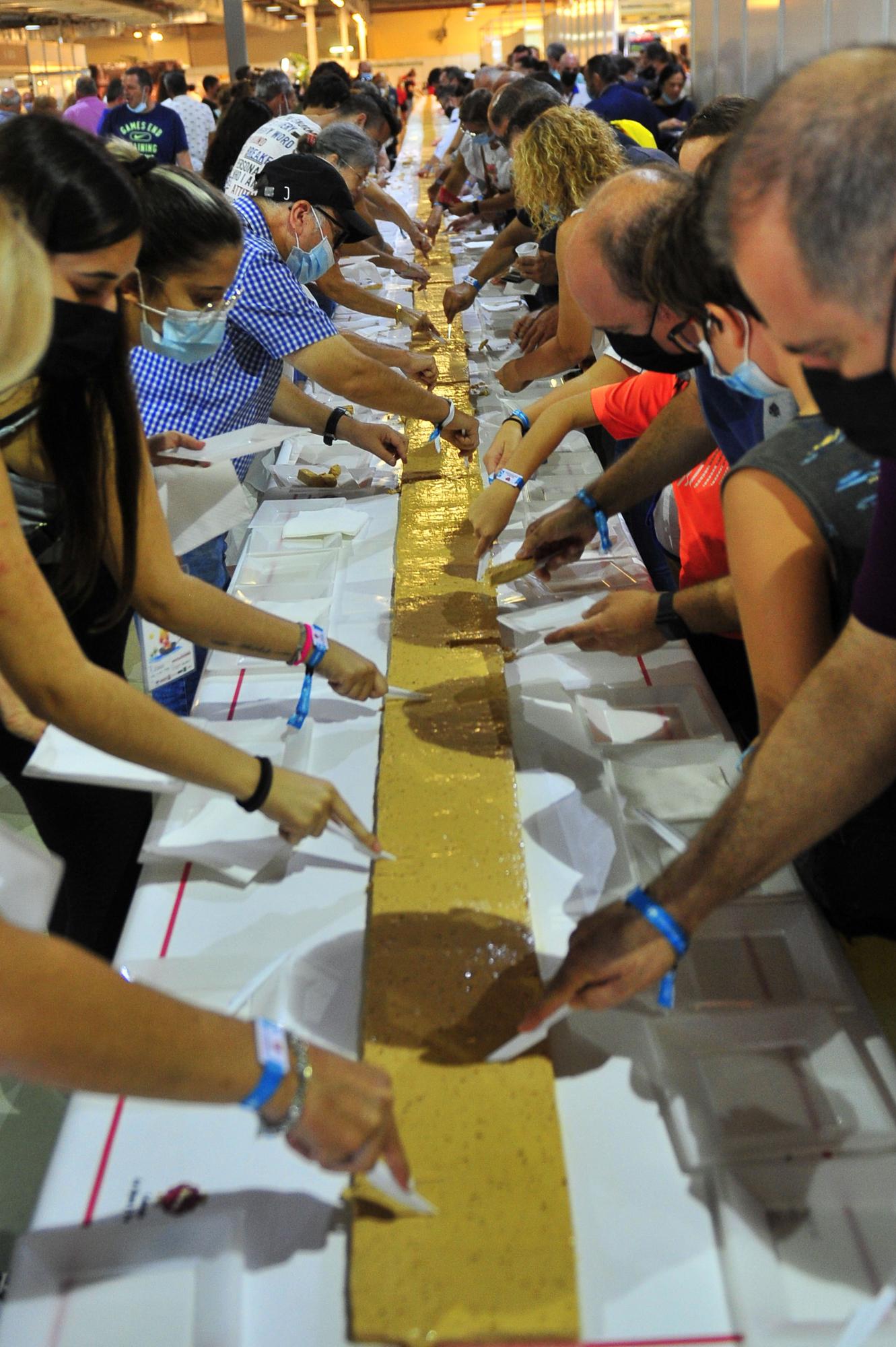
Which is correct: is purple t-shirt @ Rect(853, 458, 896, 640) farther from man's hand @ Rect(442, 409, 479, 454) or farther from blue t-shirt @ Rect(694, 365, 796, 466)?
man's hand @ Rect(442, 409, 479, 454)

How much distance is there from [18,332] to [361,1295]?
34.3 inches

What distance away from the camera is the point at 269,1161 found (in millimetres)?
916

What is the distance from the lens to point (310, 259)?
2.61m

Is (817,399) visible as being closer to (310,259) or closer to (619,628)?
(619,628)

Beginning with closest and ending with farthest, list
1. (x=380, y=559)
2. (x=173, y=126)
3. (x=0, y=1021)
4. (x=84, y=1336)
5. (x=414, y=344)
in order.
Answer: (x=0, y=1021), (x=84, y=1336), (x=380, y=559), (x=414, y=344), (x=173, y=126)

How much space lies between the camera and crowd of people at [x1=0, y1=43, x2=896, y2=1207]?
2.49 ft

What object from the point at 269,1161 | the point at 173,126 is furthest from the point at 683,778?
the point at 173,126

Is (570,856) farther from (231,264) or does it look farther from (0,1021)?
(231,264)

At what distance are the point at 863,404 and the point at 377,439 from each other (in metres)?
1.85

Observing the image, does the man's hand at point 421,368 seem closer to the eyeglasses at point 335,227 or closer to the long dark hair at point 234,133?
the eyeglasses at point 335,227

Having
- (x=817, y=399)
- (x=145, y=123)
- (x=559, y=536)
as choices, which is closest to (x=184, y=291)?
(x=559, y=536)

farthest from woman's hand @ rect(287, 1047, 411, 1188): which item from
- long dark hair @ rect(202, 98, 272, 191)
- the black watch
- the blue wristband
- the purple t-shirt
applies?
long dark hair @ rect(202, 98, 272, 191)

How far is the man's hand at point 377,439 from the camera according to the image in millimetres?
2557

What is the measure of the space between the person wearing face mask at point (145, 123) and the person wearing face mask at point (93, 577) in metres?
5.90
